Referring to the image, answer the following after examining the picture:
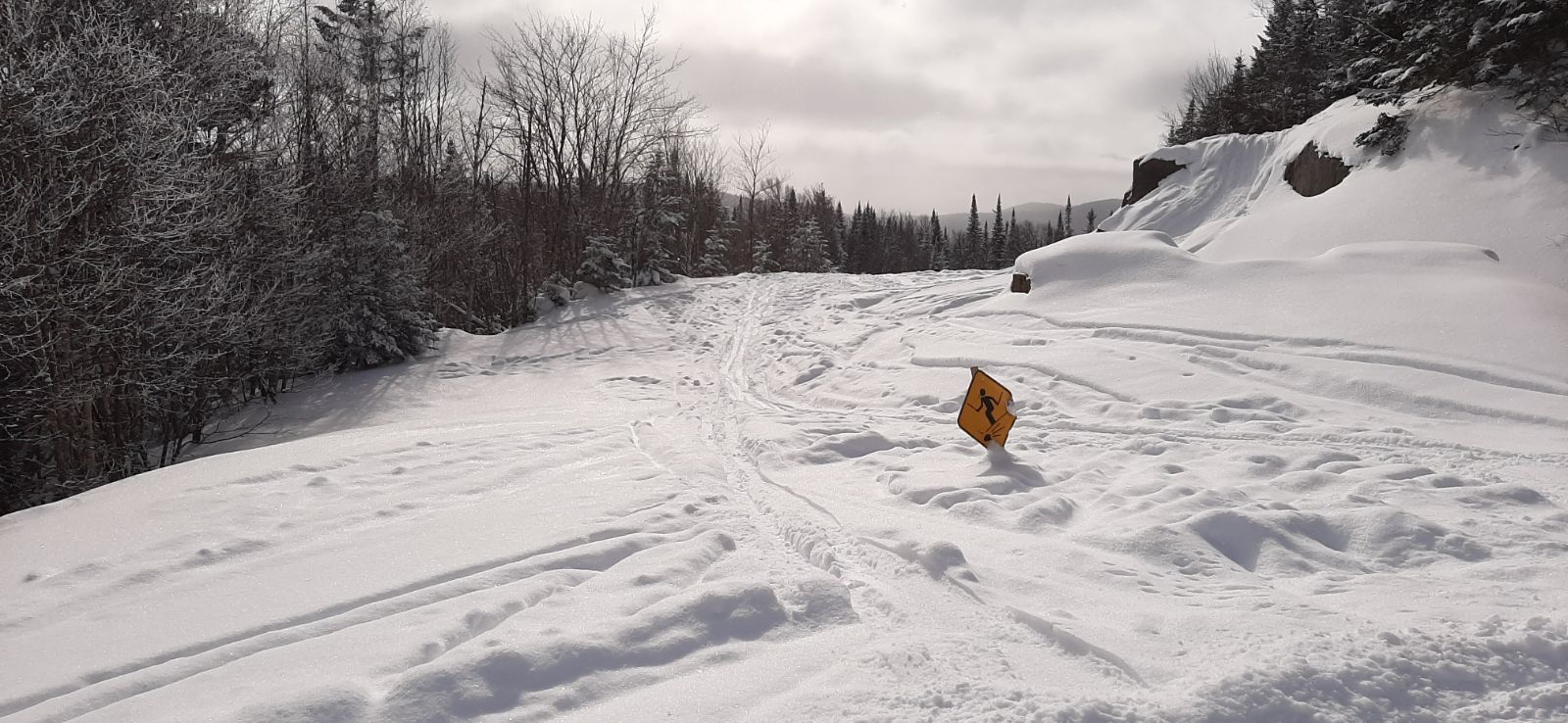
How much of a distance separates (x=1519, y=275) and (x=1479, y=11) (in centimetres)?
616

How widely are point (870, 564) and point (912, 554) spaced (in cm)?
26

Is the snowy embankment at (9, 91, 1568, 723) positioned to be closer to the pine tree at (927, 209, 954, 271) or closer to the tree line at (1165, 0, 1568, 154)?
the tree line at (1165, 0, 1568, 154)

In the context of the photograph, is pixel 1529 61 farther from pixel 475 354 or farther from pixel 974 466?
pixel 475 354

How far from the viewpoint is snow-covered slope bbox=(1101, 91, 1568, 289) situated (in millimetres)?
11031

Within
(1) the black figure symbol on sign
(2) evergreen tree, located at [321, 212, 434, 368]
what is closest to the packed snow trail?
(1) the black figure symbol on sign

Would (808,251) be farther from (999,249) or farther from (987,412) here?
(987,412)

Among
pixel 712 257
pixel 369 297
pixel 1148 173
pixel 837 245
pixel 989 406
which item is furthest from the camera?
pixel 837 245

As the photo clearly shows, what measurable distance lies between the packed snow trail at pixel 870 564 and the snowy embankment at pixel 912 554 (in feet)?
0.07

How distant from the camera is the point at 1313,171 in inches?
643

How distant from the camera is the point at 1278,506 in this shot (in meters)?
4.90

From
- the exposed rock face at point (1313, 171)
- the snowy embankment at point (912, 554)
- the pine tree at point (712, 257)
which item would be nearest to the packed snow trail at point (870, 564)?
the snowy embankment at point (912, 554)

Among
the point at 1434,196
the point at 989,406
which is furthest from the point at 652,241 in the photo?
the point at 1434,196

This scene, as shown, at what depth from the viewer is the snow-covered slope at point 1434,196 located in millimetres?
11031

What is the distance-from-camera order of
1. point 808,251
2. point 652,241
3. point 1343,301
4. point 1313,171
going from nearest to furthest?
point 1343,301, point 1313,171, point 652,241, point 808,251
